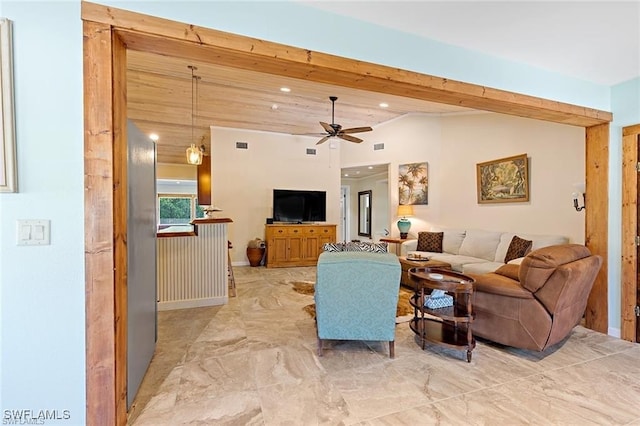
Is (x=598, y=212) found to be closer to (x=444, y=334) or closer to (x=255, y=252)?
(x=444, y=334)

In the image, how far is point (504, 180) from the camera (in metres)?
4.89

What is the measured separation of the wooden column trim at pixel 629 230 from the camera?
288 centimetres

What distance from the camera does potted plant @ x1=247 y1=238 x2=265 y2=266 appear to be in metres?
6.54

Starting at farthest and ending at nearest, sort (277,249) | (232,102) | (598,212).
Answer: (277,249), (232,102), (598,212)

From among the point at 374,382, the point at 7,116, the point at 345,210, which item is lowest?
the point at 374,382

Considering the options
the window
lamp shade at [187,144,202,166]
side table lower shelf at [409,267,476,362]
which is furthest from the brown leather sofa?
the window

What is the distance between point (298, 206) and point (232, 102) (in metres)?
2.66

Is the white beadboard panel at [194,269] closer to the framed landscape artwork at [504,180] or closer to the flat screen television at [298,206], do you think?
the flat screen television at [298,206]

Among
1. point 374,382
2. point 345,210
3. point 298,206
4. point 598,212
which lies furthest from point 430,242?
point 345,210

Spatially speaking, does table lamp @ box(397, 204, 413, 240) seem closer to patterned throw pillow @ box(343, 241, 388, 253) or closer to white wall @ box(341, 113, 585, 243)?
white wall @ box(341, 113, 585, 243)

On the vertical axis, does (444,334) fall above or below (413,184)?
below

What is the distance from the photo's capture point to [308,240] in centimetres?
667

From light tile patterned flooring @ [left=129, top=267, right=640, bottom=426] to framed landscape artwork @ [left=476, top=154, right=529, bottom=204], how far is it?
222 cm

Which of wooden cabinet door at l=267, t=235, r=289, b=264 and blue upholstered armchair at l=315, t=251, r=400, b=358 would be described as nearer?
blue upholstered armchair at l=315, t=251, r=400, b=358
